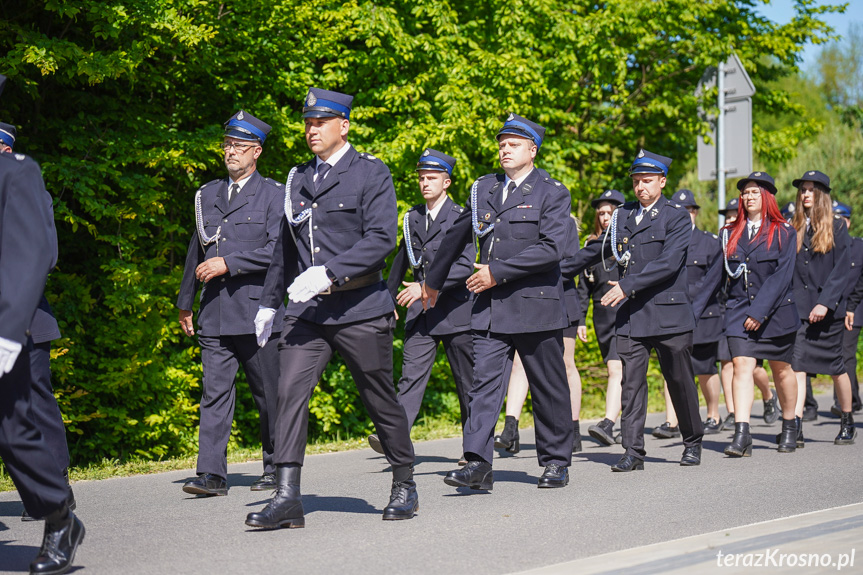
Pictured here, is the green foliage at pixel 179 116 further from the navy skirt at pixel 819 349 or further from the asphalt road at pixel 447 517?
the navy skirt at pixel 819 349

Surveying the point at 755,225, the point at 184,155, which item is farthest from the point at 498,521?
the point at 184,155

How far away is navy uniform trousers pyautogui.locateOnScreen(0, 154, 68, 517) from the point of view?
14.0ft

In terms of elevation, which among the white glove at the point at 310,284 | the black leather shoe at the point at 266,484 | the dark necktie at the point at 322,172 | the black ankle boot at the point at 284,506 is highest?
the dark necktie at the point at 322,172

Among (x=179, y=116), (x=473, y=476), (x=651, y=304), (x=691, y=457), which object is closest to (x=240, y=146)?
(x=473, y=476)

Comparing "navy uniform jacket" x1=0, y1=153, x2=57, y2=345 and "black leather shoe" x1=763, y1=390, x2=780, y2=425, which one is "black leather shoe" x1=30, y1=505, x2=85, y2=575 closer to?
"navy uniform jacket" x1=0, y1=153, x2=57, y2=345

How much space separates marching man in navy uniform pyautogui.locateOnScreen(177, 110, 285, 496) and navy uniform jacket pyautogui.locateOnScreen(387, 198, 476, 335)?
1542mm

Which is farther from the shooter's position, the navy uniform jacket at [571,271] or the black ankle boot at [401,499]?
the navy uniform jacket at [571,271]

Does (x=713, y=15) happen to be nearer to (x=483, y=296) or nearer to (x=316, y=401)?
(x=316, y=401)

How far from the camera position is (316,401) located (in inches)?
428

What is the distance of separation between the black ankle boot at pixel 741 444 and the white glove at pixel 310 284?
14.6 feet

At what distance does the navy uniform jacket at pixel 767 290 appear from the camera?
8711mm

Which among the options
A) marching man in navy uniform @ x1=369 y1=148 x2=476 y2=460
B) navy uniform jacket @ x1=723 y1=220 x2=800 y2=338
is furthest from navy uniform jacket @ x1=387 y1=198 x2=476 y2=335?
navy uniform jacket @ x1=723 y1=220 x2=800 y2=338

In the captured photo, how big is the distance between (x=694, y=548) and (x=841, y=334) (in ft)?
19.2

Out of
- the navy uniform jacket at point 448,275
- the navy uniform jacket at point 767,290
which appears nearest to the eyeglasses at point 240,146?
the navy uniform jacket at point 448,275
